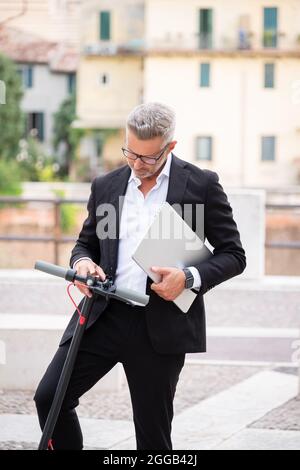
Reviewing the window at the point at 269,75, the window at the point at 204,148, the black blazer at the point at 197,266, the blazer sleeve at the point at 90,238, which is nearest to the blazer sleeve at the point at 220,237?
the black blazer at the point at 197,266

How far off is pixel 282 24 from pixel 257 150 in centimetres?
575

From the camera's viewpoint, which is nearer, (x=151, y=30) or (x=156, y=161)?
(x=156, y=161)

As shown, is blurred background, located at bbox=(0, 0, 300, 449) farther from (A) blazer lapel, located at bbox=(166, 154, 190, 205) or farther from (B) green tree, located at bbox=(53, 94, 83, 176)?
(A) blazer lapel, located at bbox=(166, 154, 190, 205)

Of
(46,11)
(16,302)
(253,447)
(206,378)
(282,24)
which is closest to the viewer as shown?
(253,447)

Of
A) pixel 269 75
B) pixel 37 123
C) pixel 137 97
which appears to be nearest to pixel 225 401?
pixel 269 75

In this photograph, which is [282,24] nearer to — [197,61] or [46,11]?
[197,61]

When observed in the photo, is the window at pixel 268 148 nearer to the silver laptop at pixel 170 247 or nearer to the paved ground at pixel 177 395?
the paved ground at pixel 177 395

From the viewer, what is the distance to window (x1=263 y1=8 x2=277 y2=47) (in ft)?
149

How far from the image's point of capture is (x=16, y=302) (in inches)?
392

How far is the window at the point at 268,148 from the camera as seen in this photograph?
4522 centimetres

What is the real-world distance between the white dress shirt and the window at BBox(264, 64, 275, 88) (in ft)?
143

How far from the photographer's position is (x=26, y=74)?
56250 millimetres

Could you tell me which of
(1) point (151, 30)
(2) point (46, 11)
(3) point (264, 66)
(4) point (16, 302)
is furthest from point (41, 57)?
(4) point (16, 302)

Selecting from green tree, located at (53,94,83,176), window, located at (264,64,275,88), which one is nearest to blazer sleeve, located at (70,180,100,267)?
window, located at (264,64,275,88)
